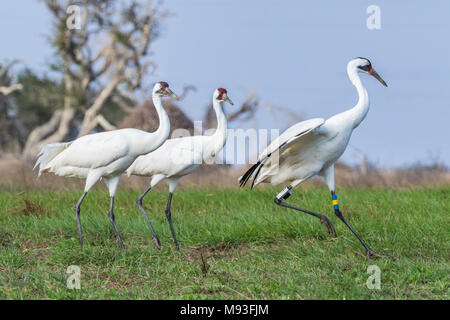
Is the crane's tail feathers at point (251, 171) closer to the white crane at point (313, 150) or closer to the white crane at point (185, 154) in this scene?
the white crane at point (313, 150)

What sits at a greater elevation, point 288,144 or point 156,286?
point 288,144

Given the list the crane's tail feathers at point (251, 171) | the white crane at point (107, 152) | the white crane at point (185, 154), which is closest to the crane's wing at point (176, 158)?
the white crane at point (185, 154)

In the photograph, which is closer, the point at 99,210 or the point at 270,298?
the point at 270,298

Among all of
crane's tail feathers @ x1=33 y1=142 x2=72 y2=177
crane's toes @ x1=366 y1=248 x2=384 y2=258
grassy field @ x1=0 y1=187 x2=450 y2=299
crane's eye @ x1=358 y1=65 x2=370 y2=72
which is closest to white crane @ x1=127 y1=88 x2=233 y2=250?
grassy field @ x1=0 y1=187 x2=450 y2=299

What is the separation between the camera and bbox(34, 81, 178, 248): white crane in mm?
6305

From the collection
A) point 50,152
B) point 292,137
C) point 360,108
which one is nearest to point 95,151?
point 50,152

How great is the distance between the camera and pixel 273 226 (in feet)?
21.6

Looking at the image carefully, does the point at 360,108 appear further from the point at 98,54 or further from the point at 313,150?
the point at 98,54

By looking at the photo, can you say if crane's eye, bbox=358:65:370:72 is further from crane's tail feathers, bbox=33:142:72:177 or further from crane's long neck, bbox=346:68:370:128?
crane's tail feathers, bbox=33:142:72:177

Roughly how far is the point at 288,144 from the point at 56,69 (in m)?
23.0

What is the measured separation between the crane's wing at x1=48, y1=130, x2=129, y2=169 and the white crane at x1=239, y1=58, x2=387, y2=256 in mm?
1318

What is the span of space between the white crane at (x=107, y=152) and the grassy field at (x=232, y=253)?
0.57 metres

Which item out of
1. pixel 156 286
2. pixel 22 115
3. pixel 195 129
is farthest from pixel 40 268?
pixel 22 115
